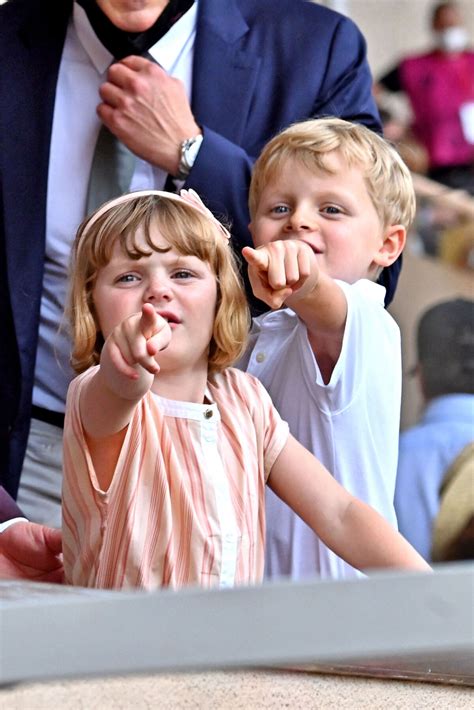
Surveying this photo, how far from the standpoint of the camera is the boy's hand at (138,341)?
4.78 feet

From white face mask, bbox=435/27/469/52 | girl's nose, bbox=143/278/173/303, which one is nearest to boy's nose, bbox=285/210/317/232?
girl's nose, bbox=143/278/173/303

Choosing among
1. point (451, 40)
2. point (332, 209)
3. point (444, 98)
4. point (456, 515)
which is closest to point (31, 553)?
point (332, 209)

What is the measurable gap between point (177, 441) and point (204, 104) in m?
0.49

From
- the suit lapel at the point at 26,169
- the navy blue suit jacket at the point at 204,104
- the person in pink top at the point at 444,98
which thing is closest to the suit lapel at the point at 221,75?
the navy blue suit jacket at the point at 204,104

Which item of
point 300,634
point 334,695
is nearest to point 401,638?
point 300,634

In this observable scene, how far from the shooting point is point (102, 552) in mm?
1638

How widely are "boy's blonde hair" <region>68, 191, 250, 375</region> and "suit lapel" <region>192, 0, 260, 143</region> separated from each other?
0.86 feet

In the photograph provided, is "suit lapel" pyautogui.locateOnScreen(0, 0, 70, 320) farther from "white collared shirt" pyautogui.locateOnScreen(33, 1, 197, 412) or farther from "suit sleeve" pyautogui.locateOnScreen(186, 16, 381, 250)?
"suit sleeve" pyautogui.locateOnScreen(186, 16, 381, 250)

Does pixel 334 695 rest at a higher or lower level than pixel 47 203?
lower

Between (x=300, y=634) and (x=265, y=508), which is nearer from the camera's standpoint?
(x=300, y=634)

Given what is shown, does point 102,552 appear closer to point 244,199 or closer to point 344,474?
point 344,474

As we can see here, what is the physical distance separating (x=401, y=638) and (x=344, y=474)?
0.44 meters

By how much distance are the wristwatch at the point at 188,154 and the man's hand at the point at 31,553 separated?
1.49ft

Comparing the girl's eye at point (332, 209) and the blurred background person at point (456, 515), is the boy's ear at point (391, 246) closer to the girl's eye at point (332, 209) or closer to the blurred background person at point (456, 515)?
the girl's eye at point (332, 209)
